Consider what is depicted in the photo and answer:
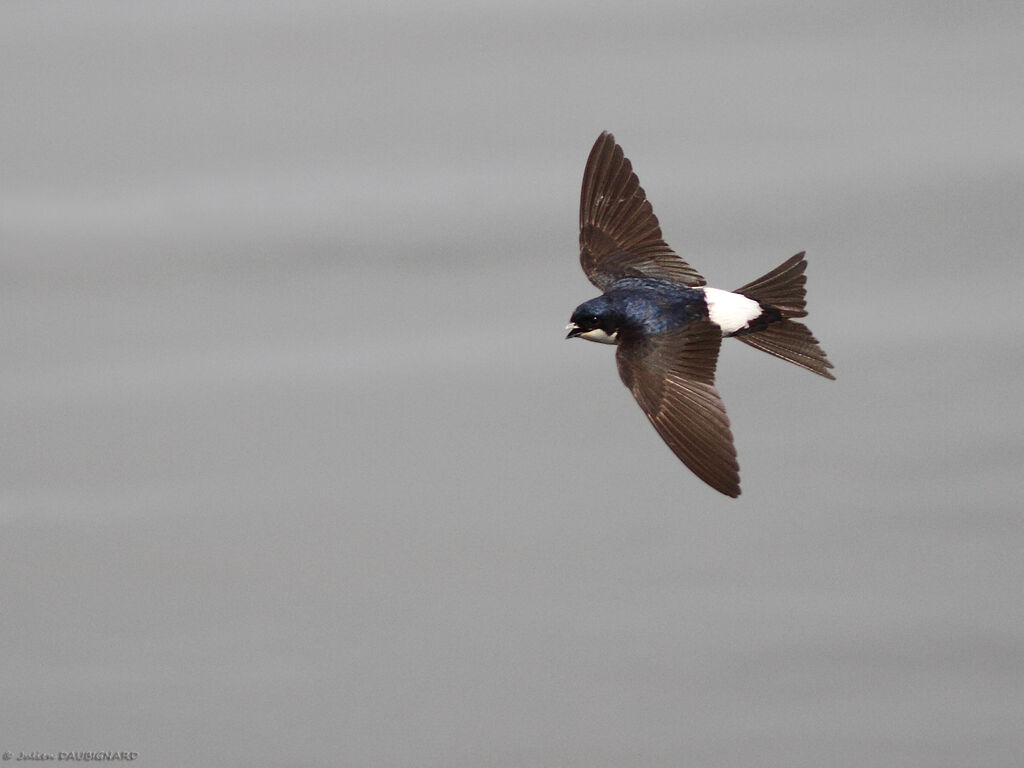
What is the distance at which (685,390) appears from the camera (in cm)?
211

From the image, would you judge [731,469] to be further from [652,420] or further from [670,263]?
[670,263]

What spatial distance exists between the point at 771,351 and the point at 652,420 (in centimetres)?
20

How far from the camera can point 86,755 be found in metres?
2.67

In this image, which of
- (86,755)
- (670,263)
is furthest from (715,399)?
(86,755)

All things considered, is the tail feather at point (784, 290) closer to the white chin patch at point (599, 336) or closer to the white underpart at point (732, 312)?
the white underpart at point (732, 312)

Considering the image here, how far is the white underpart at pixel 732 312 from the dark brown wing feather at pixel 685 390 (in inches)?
0.6

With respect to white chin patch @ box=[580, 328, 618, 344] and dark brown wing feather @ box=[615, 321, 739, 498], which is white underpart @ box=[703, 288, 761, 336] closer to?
dark brown wing feather @ box=[615, 321, 739, 498]

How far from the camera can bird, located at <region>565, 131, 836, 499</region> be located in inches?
82.0

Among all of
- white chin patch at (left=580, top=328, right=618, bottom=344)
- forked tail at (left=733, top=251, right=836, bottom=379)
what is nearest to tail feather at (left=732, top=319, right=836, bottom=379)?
forked tail at (left=733, top=251, right=836, bottom=379)

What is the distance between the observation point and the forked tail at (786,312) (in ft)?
7.16

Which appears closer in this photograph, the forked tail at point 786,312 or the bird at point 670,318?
the bird at point 670,318

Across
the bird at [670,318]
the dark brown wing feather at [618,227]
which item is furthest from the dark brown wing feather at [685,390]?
the dark brown wing feather at [618,227]

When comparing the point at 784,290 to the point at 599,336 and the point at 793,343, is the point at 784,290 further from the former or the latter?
the point at 599,336

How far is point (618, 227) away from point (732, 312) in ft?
0.79
